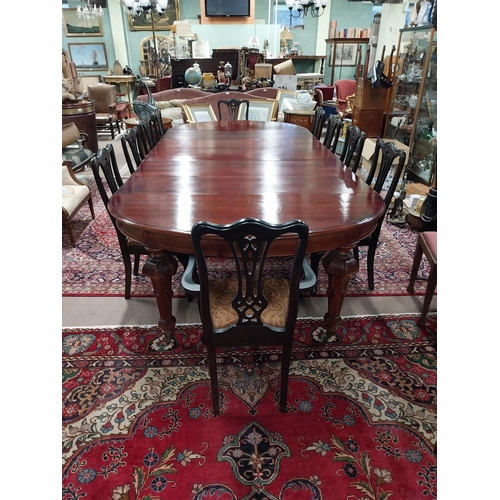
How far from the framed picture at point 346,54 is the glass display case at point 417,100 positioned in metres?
4.38

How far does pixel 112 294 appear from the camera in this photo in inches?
89.7

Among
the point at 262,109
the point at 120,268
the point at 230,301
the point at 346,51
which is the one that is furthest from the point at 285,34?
the point at 230,301

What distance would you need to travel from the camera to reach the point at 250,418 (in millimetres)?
1490

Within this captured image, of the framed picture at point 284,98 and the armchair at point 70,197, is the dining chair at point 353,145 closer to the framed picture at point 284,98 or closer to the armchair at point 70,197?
the armchair at point 70,197

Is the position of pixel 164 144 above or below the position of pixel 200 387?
above

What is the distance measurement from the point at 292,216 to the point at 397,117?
403 centimetres

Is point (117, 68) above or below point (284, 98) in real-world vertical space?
above

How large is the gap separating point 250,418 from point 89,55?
9927 millimetres

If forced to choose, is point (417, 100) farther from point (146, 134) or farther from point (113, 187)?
point (113, 187)

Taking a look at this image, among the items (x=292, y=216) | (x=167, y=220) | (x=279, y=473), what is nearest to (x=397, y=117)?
(x=292, y=216)

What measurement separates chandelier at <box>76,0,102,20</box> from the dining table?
7.75m

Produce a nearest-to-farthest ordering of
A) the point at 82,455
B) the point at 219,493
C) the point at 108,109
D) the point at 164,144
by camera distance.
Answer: the point at 219,493, the point at 82,455, the point at 164,144, the point at 108,109

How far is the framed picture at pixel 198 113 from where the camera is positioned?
4.55 metres

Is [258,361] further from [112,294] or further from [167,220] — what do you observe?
[112,294]
